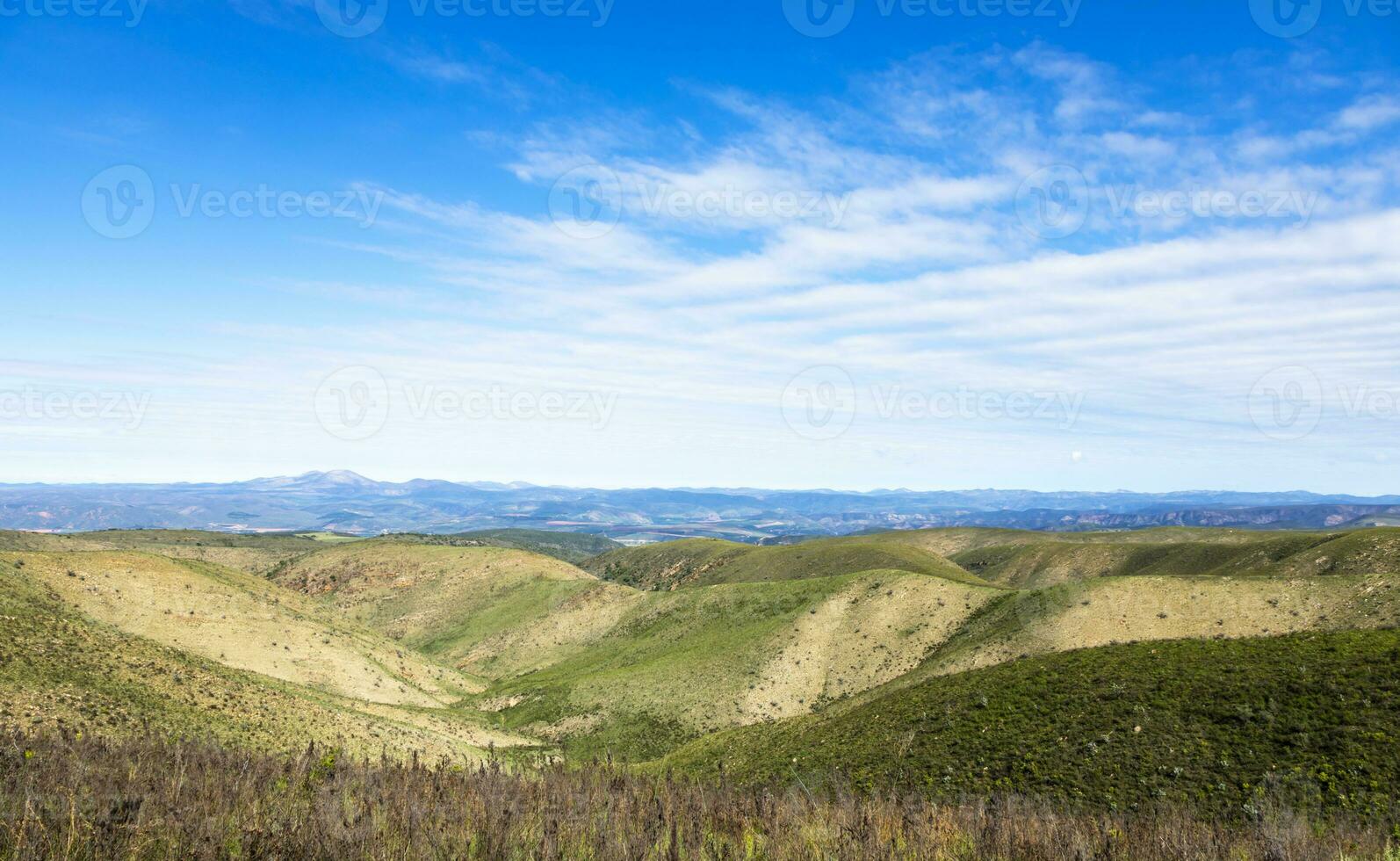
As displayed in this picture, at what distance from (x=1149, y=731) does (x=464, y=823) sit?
28005 mm

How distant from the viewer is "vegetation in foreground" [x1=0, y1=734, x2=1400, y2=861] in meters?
9.65

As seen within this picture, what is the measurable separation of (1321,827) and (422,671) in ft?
245

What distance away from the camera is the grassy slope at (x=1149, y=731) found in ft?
78.0

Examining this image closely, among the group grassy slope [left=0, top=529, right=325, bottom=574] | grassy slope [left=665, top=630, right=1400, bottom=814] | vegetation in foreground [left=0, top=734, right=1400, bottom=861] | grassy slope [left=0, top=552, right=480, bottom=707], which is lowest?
grassy slope [left=0, top=529, right=325, bottom=574]

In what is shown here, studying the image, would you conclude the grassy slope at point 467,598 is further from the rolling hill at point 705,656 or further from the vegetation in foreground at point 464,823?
the vegetation in foreground at point 464,823

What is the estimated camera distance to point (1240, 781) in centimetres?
2377

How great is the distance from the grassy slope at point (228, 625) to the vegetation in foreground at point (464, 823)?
49.4 meters

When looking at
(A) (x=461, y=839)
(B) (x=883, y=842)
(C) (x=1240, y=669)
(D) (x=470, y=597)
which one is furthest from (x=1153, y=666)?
(D) (x=470, y=597)

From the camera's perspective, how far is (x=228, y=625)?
63.8 metres

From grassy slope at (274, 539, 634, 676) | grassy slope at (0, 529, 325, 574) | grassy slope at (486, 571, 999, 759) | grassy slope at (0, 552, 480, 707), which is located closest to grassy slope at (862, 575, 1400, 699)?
grassy slope at (486, 571, 999, 759)

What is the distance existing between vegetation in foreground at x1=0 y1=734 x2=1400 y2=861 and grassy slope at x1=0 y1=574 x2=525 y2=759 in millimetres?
15302

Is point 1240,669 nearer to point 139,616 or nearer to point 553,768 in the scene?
point 553,768

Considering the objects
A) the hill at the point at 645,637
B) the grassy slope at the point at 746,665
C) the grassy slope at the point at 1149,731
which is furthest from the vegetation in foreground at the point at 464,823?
the grassy slope at the point at 746,665

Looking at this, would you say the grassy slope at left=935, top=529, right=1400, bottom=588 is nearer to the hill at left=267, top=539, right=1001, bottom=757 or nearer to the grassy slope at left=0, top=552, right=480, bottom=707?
the hill at left=267, top=539, right=1001, bottom=757
